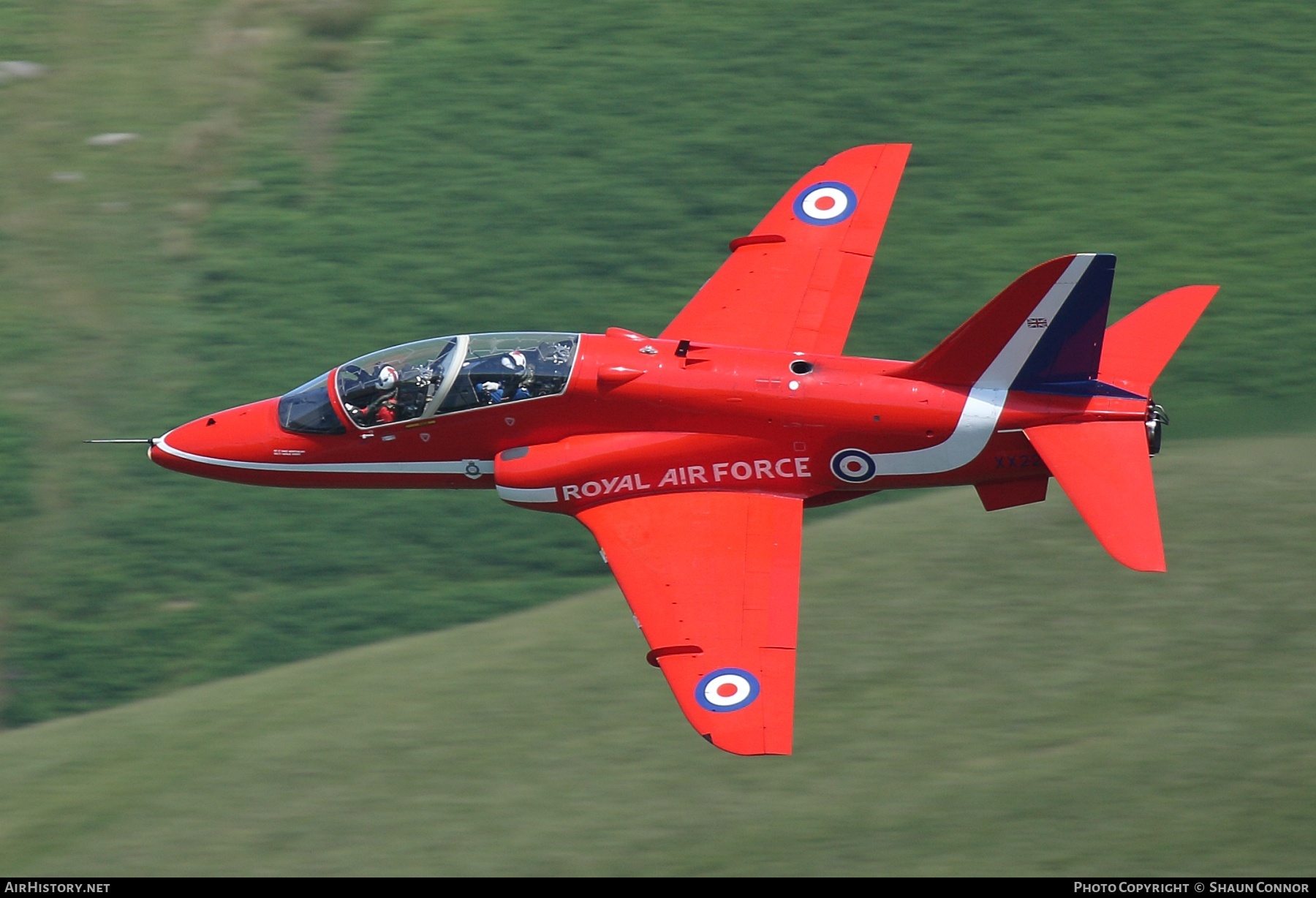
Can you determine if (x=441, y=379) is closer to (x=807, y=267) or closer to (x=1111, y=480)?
(x=807, y=267)

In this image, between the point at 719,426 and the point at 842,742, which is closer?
the point at 842,742

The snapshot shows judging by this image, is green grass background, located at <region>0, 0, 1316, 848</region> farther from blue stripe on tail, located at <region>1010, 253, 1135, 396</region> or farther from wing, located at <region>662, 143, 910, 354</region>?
blue stripe on tail, located at <region>1010, 253, 1135, 396</region>

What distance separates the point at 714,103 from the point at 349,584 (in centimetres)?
999

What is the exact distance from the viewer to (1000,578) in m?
17.5

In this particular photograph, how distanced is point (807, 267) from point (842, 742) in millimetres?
6053

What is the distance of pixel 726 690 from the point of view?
46.8 feet

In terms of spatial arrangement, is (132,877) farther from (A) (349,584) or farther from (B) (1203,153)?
(B) (1203,153)

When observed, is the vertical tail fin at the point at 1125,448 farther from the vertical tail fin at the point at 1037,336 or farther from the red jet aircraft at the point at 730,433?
the vertical tail fin at the point at 1037,336

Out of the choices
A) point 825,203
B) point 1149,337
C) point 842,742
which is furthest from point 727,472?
point 1149,337

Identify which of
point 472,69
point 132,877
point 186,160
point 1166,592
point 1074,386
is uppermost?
point 472,69

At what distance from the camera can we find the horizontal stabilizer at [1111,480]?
14531 millimetres

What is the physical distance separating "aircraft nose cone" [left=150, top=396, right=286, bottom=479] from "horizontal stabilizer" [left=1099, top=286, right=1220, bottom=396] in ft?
31.9

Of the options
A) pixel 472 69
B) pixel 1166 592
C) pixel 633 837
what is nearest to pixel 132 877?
pixel 633 837

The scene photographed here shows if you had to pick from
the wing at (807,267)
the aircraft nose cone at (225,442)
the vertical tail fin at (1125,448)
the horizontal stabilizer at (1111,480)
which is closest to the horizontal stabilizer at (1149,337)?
the vertical tail fin at (1125,448)
